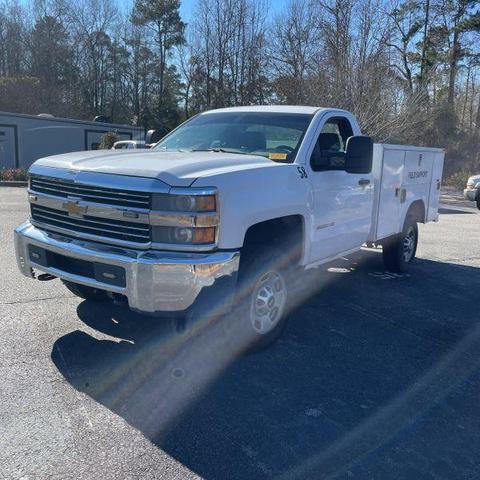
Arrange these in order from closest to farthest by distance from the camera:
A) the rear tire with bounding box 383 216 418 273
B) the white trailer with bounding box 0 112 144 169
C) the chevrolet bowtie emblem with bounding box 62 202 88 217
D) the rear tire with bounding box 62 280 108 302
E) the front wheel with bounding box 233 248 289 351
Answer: the chevrolet bowtie emblem with bounding box 62 202 88 217, the front wheel with bounding box 233 248 289 351, the rear tire with bounding box 62 280 108 302, the rear tire with bounding box 383 216 418 273, the white trailer with bounding box 0 112 144 169

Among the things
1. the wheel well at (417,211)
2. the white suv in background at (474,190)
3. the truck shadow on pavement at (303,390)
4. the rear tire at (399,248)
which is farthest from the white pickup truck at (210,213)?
the white suv in background at (474,190)

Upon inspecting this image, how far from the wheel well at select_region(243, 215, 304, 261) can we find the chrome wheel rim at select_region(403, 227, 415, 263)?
344 cm

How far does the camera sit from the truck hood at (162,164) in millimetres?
3777

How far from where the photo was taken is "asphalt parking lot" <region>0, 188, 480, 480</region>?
3055 millimetres

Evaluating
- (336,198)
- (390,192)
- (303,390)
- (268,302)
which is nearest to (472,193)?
(390,192)

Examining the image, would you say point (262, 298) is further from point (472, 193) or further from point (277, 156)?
point (472, 193)

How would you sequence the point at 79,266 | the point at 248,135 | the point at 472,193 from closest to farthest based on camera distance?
the point at 79,266 < the point at 248,135 < the point at 472,193

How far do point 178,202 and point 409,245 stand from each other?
5251 millimetres

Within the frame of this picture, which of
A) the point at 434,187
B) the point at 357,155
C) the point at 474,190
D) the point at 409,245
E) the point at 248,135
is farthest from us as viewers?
the point at 474,190

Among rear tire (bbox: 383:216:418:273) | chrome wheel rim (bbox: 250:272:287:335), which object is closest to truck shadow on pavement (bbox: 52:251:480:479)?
chrome wheel rim (bbox: 250:272:287:335)

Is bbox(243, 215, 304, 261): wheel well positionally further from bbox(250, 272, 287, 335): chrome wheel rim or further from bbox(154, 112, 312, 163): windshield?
bbox(154, 112, 312, 163): windshield

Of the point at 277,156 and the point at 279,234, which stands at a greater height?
the point at 277,156

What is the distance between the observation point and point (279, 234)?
465 centimetres

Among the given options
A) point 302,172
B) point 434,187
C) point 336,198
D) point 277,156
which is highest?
point 277,156
